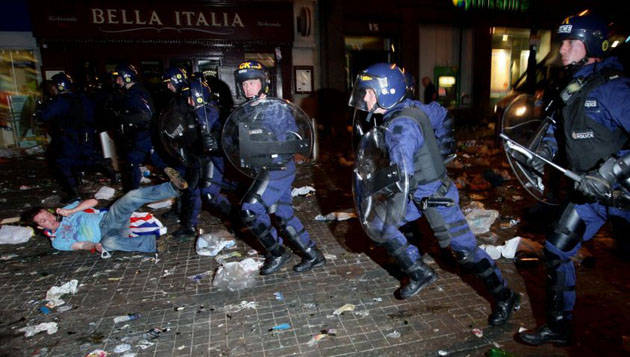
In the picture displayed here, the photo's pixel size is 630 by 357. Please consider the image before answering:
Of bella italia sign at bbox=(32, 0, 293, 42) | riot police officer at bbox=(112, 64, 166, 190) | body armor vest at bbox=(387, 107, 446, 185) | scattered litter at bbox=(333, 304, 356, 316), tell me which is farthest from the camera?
bella italia sign at bbox=(32, 0, 293, 42)

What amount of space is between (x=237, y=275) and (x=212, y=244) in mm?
1075

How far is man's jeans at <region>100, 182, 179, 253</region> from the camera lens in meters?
5.00

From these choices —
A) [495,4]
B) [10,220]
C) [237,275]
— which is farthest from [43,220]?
[495,4]

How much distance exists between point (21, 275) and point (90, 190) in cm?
432

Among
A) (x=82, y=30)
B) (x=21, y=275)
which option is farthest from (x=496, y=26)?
(x=21, y=275)

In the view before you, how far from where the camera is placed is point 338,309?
377 centimetres

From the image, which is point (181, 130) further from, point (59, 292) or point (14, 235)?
point (14, 235)

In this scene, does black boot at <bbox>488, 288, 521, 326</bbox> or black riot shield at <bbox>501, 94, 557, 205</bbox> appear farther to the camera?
black boot at <bbox>488, 288, 521, 326</bbox>

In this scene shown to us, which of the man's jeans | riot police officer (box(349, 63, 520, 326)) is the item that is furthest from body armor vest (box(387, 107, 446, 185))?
the man's jeans

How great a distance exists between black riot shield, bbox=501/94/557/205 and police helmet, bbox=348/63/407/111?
99cm

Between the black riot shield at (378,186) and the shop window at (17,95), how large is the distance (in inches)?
552

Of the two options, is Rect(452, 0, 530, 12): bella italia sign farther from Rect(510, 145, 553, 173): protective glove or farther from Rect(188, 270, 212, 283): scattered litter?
Rect(188, 270, 212, 283): scattered litter

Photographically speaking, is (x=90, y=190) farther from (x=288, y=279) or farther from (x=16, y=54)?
(x=16, y=54)

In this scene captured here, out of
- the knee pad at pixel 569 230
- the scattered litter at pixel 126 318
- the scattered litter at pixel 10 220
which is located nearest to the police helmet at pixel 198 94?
the scattered litter at pixel 126 318
